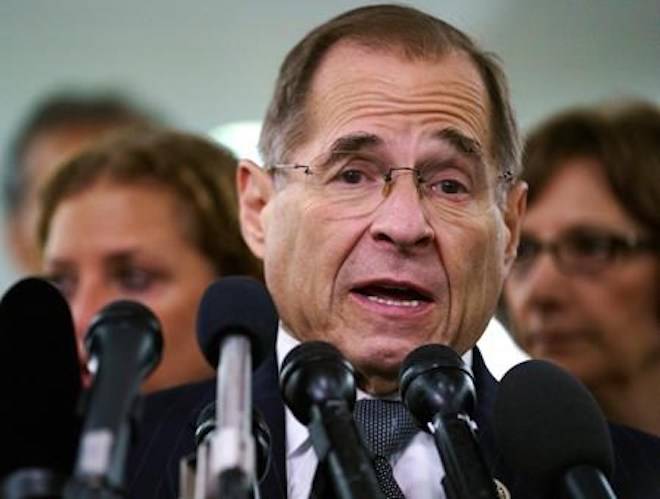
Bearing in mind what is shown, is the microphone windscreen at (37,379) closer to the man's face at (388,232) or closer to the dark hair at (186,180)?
the man's face at (388,232)

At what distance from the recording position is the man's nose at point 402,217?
2.45m

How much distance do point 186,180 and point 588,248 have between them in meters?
1.01

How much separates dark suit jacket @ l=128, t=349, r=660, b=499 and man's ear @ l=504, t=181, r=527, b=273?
19cm

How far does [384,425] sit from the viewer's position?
2.47 metres

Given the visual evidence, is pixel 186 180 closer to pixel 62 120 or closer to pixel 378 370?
pixel 378 370

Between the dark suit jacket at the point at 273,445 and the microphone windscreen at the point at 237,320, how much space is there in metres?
0.51

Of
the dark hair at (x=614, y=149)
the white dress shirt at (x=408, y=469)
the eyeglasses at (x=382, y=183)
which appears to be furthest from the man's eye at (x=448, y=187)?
the dark hair at (x=614, y=149)

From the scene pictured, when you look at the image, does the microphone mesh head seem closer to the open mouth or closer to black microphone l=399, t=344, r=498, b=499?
black microphone l=399, t=344, r=498, b=499

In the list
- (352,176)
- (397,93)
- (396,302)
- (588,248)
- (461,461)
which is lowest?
(461,461)

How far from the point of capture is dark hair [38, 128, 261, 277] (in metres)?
3.50

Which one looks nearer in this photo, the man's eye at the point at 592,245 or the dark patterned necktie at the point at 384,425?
the dark patterned necktie at the point at 384,425

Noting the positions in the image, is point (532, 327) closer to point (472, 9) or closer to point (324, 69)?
point (324, 69)

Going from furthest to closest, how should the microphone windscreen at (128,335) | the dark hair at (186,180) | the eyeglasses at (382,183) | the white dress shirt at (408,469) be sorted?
the dark hair at (186,180), the eyeglasses at (382,183), the white dress shirt at (408,469), the microphone windscreen at (128,335)

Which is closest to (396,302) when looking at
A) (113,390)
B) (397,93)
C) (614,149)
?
(397,93)
